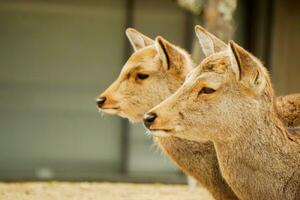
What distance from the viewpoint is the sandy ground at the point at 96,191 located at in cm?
887

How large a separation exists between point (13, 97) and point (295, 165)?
6389 mm

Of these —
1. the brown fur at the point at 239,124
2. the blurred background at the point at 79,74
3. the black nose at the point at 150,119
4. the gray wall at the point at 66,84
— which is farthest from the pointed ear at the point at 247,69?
the gray wall at the point at 66,84

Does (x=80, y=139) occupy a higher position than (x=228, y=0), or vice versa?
(x=228, y=0)

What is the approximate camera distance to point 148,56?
269 inches

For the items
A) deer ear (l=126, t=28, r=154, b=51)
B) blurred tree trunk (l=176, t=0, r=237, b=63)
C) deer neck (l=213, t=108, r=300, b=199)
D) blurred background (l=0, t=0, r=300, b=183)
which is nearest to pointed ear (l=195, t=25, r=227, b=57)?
deer neck (l=213, t=108, r=300, b=199)

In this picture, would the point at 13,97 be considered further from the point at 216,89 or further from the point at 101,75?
the point at 216,89

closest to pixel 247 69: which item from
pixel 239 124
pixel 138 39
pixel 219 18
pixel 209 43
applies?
pixel 239 124

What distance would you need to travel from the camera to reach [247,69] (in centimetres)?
536

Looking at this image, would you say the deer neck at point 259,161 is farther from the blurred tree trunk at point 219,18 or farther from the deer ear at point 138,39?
the blurred tree trunk at point 219,18

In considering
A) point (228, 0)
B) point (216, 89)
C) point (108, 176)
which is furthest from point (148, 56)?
point (108, 176)

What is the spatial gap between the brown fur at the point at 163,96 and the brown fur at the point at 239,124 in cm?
97

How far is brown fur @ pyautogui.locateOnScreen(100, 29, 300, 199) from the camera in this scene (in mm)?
6488

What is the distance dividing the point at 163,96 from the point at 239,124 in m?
1.39

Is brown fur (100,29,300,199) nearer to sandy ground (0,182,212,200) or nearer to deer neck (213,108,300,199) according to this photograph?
deer neck (213,108,300,199)
